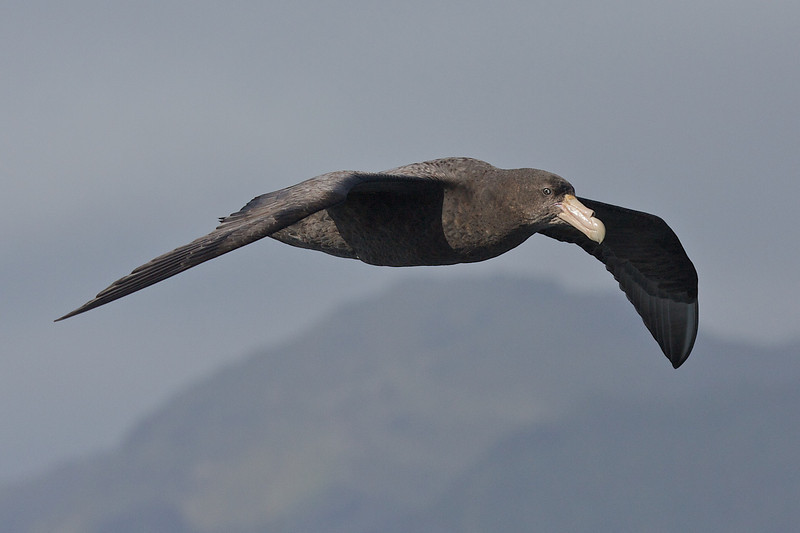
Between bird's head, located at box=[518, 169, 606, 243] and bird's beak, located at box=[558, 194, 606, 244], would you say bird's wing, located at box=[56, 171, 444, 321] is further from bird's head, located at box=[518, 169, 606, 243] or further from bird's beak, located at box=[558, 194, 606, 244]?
bird's beak, located at box=[558, 194, 606, 244]

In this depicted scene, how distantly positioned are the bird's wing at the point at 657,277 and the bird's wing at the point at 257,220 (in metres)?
4.66

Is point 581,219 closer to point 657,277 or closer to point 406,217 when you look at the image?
point 406,217

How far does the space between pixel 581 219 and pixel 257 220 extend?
3244 millimetres

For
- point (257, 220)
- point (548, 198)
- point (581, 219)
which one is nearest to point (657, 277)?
point (548, 198)

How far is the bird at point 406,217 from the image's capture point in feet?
39.3

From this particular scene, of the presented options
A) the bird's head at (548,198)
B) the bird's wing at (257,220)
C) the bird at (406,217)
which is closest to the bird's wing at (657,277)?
the bird at (406,217)

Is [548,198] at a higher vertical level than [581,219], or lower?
higher

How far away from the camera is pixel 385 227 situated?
14.1 m

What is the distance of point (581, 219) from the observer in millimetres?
12969

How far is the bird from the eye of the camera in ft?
39.3

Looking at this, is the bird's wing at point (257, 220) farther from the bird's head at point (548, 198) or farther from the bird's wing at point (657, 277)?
the bird's wing at point (657, 277)

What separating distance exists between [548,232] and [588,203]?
117cm

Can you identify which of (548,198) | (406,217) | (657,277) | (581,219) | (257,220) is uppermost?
(257,220)

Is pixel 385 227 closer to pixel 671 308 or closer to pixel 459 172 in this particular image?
pixel 459 172
